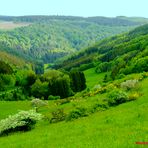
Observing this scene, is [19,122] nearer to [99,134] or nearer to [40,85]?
[99,134]

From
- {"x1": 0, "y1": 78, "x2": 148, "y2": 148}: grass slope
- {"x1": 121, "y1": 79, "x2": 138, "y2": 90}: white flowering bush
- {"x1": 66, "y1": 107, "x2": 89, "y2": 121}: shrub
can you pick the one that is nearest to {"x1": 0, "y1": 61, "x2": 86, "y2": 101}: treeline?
{"x1": 121, "y1": 79, "x2": 138, "y2": 90}: white flowering bush

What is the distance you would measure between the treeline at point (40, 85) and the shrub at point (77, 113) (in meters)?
69.9

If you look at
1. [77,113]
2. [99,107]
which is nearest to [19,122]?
[77,113]

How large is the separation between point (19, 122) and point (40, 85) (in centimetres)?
10140

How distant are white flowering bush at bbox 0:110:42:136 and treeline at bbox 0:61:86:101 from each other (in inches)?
2849

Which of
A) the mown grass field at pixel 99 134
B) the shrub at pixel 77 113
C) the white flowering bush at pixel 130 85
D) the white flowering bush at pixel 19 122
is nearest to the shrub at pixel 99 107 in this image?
the shrub at pixel 77 113

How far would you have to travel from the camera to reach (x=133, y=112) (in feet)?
118

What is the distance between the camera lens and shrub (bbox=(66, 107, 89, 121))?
41125 millimetres

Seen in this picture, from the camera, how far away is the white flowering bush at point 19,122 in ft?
125

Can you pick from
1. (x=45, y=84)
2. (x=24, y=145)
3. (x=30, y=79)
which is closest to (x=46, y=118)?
(x=24, y=145)

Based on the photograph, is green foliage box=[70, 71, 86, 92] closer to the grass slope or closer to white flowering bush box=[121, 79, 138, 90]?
white flowering bush box=[121, 79, 138, 90]

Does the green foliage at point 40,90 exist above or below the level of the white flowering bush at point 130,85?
below

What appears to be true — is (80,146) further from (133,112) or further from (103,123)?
(133,112)

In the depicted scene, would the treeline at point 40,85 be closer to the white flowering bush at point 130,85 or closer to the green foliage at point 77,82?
the green foliage at point 77,82
